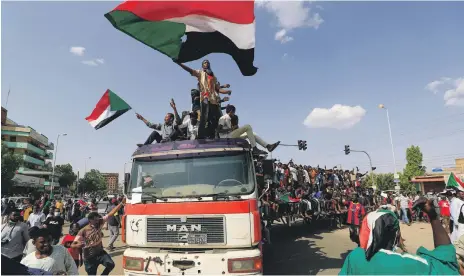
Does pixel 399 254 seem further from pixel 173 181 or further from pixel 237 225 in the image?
pixel 173 181

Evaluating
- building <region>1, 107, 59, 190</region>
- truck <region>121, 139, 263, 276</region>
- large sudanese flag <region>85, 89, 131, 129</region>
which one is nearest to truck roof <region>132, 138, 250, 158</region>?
truck <region>121, 139, 263, 276</region>

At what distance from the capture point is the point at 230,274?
4301mm

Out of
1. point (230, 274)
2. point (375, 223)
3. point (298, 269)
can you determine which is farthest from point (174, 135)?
point (375, 223)

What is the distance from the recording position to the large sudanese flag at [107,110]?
316 inches

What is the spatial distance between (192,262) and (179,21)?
419cm

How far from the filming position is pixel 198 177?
5.03 meters

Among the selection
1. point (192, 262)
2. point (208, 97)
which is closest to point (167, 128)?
point (208, 97)

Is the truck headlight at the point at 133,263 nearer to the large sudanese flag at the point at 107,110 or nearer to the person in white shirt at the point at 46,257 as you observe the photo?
the person in white shirt at the point at 46,257

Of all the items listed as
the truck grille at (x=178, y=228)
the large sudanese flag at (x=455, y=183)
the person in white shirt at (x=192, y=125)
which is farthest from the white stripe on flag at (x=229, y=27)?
the large sudanese flag at (x=455, y=183)

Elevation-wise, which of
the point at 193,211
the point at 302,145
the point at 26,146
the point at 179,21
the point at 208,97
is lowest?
the point at 193,211

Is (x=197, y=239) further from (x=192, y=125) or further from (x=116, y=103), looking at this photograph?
(x=116, y=103)

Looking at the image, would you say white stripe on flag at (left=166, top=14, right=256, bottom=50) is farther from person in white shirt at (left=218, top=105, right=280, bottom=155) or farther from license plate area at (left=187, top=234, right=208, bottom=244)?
license plate area at (left=187, top=234, right=208, bottom=244)

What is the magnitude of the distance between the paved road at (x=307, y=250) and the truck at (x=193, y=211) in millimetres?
2882

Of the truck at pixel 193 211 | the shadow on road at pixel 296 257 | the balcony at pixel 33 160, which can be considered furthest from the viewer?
the balcony at pixel 33 160
